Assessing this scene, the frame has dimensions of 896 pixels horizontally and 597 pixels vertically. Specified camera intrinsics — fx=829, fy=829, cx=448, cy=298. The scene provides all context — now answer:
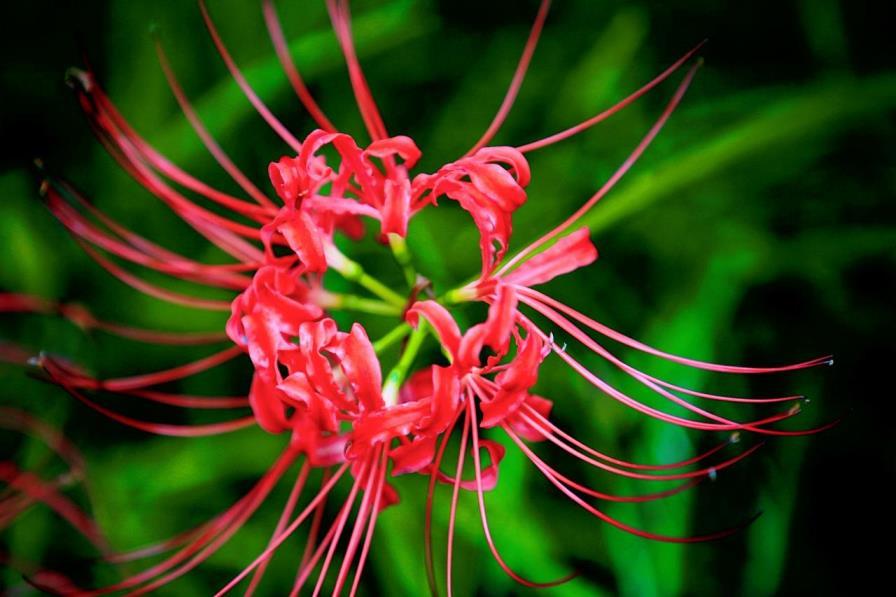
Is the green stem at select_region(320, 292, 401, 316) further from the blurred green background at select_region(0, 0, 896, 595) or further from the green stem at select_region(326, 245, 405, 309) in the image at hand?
the blurred green background at select_region(0, 0, 896, 595)

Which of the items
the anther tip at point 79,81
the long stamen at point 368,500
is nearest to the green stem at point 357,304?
the long stamen at point 368,500

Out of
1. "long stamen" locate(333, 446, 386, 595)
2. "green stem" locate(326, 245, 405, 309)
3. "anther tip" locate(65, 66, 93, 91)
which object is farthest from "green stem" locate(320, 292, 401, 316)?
"anther tip" locate(65, 66, 93, 91)

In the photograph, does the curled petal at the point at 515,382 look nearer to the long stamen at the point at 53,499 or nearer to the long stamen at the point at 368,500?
the long stamen at the point at 368,500

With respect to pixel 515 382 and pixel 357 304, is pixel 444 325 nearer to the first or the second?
pixel 515 382

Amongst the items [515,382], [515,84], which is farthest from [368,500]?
[515,84]

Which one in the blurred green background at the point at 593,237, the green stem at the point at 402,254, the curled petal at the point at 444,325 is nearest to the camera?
the curled petal at the point at 444,325
